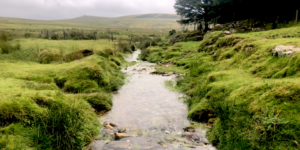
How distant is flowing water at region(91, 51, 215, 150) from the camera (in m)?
5.85

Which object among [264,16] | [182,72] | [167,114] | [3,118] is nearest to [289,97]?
[167,114]

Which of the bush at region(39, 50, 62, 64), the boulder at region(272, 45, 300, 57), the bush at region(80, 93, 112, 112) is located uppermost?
the boulder at region(272, 45, 300, 57)

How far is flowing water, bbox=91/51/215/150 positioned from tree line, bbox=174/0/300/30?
599 inches

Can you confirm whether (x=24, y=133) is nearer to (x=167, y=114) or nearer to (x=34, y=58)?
(x=167, y=114)

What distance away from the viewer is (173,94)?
432 inches

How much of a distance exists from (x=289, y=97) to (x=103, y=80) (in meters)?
9.05

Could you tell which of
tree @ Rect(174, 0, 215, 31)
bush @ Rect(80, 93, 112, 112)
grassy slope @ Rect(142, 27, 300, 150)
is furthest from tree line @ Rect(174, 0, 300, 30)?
bush @ Rect(80, 93, 112, 112)

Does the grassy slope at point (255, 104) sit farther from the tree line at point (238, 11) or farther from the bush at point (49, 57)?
the tree line at point (238, 11)

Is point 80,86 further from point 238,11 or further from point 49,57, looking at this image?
point 238,11

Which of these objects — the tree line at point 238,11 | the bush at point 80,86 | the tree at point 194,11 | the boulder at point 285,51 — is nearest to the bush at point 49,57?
the bush at point 80,86

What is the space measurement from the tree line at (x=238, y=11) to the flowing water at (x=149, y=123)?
50.0 feet

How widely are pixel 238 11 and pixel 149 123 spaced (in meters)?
26.9

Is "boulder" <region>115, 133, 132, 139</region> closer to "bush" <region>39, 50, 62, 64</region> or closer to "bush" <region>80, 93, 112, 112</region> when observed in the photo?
"bush" <region>80, 93, 112, 112</region>

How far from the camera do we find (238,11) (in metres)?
28.8
